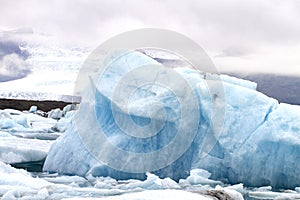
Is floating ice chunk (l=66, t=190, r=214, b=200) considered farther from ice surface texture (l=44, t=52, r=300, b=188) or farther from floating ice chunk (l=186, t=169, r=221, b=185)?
ice surface texture (l=44, t=52, r=300, b=188)

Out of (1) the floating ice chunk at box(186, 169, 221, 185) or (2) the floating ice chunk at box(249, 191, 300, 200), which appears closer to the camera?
(2) the floating ice chunk at box(249, 191, 300, 200)

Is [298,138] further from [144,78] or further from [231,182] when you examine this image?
[144,78]

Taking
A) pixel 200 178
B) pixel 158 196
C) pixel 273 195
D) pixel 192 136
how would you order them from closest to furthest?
1. pixel 158 196
2. pixel 273 195
3. pixel 200 178
4. pixel 192 136

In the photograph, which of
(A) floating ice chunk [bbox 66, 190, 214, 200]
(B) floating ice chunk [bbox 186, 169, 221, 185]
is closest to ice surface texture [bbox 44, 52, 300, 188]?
(B) floating ice chunk [bbox 186, 169, 221, 185]

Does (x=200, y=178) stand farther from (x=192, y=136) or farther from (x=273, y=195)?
(x=273, y=195)

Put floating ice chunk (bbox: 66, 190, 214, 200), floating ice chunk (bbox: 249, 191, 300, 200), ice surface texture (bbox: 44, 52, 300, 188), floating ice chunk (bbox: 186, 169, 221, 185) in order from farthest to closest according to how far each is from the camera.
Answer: ice surface texture (bbox: 44, 52, 300, 188)
floating ice chunk (bbox: 186, 169, 221, 185)
floating ice chunk (bbox: 249, 191, 300, 200)
floating ice chunk (bbox: 66, 190, 214, 200)

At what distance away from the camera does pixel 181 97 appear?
37.1ft

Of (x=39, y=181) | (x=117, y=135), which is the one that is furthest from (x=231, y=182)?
(x=39, y=181)

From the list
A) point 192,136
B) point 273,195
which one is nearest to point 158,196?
point 273,195


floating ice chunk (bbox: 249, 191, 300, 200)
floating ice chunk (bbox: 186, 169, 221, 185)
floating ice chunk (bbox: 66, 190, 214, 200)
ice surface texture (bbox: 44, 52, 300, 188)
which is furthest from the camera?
ice surface texture (bbox: 44, 52, 300, 188)

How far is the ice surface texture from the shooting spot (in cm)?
1073

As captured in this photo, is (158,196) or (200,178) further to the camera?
(200,178)

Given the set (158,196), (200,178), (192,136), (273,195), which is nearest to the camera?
(158,196)

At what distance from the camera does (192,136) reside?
11133 mm
